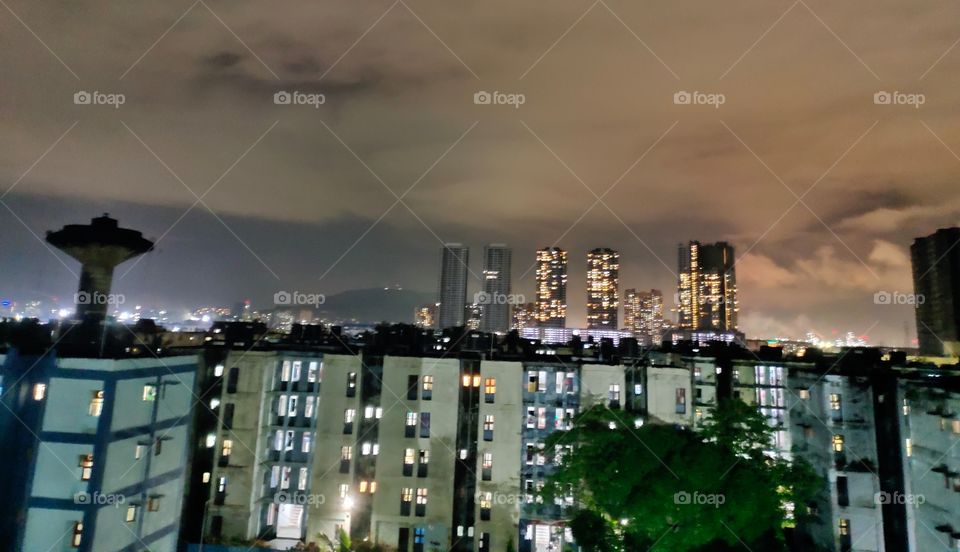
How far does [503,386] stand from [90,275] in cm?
2924

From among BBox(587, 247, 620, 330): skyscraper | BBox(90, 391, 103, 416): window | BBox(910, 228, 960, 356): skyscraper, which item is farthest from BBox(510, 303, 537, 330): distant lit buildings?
BBox(90, 391, 103, 416): window

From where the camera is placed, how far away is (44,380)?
25.8 meters

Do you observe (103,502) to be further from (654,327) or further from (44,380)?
(654,327)

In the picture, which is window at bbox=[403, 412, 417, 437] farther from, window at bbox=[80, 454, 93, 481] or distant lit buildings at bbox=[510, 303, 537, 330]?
distant lit buildings at bbox=[510, 303, 537, 330]

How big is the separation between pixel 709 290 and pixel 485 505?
14775cm

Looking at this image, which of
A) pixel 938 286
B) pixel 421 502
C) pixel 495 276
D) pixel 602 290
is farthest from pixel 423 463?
pixel 602 290

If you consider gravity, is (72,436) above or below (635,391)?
below

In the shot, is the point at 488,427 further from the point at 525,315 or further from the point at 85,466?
the point at 525,315

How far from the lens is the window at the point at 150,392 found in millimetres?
28234

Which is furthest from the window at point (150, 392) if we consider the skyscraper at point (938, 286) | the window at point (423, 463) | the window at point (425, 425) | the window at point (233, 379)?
the skyscraper at point (938, 286)

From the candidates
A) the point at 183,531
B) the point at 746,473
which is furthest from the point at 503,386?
the point at 183,531

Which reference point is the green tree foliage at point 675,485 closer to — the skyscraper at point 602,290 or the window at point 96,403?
the window at point 96,403

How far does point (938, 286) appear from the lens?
67.7 metres

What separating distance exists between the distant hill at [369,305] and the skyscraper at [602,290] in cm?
5487
